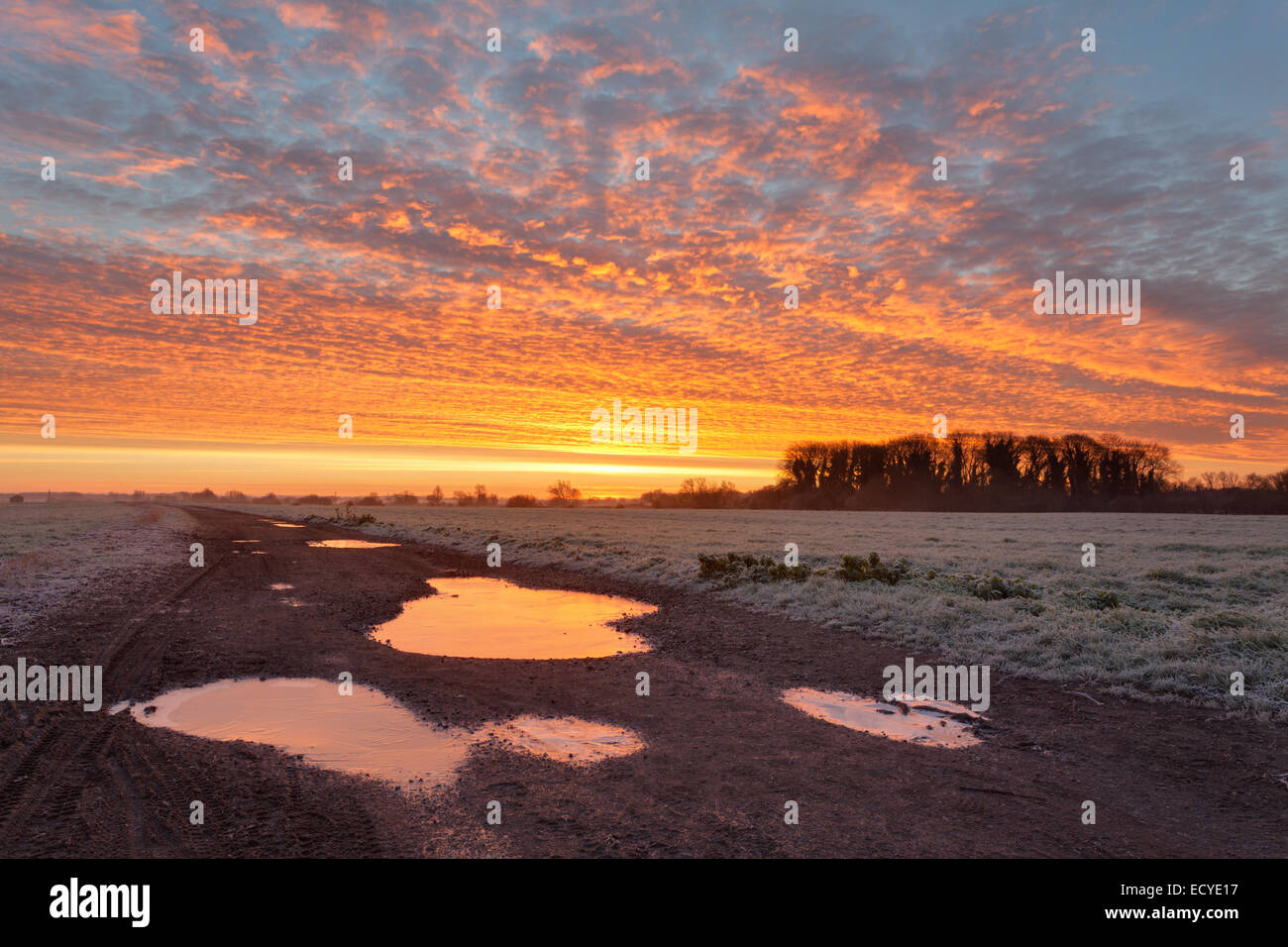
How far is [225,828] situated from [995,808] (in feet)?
20.9

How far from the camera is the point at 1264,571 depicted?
18188 millimetres

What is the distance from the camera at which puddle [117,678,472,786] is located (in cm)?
673

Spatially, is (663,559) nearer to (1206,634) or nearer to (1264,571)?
(1206,634)

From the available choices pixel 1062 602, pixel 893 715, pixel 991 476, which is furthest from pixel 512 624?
pixel 991 476

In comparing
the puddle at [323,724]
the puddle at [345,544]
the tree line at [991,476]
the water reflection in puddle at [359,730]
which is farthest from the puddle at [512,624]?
the tree line at [991,476]

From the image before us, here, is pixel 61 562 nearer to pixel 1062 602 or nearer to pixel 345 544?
pixel 345 544

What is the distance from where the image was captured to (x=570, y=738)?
7.65 m

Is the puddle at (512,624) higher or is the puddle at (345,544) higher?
the puddle at (512,624)

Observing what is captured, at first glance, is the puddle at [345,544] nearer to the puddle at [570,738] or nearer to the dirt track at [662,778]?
the dirt track at [662,778]

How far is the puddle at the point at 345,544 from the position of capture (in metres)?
33.0

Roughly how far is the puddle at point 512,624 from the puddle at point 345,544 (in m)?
14.7

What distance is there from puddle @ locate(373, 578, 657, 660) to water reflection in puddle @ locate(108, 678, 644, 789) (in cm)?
330

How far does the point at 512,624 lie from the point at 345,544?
915 inches
